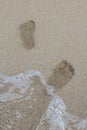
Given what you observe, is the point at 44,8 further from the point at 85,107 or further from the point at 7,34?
the point at 85,107

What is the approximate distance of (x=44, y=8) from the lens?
8.54 ft

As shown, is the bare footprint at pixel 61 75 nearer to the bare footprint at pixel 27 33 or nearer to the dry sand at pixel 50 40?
the dry sand at pixel 50 40

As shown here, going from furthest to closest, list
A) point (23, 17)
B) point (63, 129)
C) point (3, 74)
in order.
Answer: point (23, 17), point (3, 74), point (63, 129)

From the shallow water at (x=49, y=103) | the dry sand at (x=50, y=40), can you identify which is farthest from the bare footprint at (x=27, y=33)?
the shallow water at (x=49, y=103)

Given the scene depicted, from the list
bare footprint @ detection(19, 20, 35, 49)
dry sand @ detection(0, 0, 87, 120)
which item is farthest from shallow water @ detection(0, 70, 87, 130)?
bare footprint @ detection(19, 20, 35, 49)

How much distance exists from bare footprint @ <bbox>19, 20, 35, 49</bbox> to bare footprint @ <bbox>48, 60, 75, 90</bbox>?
266 millimetres

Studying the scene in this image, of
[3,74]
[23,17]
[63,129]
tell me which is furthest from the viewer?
[23,17]

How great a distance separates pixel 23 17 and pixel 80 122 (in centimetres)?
88

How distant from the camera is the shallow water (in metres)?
2.19

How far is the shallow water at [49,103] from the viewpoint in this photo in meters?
2.19

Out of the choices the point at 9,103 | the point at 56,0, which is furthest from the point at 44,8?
the point at 9,103

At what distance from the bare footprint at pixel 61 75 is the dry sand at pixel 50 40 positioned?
0.03 meters

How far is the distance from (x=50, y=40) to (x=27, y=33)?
6.6 inches

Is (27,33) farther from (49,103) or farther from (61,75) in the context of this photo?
(49,103)
